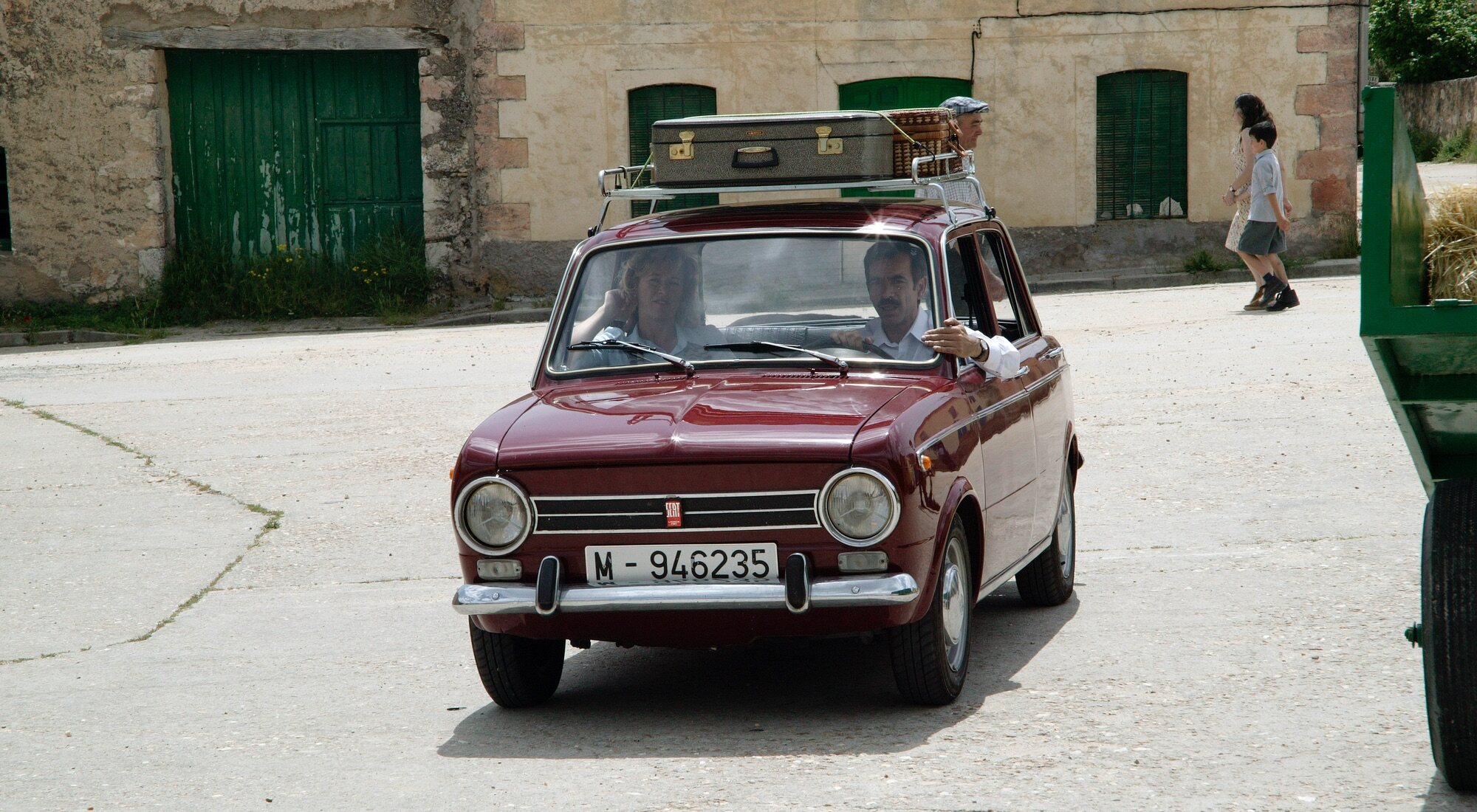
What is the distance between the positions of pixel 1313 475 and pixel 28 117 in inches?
647

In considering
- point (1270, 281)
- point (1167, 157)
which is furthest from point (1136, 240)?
point (1270, 281)

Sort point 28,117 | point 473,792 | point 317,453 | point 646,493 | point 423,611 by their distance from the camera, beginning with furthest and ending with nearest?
point 28,117 < point 317,453 < point 423,611 < point 646,493 < point 473,792

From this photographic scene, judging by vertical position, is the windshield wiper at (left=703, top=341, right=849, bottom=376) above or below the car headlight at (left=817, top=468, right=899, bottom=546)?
above

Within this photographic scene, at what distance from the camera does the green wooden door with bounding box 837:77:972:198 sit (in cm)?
2078

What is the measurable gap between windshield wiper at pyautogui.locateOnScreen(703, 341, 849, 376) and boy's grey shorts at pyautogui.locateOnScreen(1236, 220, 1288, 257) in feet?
35.5

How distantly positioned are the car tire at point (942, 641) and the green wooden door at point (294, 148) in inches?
654

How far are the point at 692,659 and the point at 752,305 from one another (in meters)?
1.26

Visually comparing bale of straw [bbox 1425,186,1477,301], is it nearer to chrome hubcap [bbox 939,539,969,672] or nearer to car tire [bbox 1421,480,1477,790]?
car tire [bbox 1421,480,1477,790]

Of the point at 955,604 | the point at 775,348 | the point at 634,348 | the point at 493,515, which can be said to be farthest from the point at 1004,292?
the point at 493,515

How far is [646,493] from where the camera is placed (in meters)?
4.81

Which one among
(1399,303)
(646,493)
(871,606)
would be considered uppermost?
(1399,303)

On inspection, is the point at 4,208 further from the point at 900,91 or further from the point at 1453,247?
the point at 1453,247

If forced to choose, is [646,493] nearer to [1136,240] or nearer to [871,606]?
[871,606]

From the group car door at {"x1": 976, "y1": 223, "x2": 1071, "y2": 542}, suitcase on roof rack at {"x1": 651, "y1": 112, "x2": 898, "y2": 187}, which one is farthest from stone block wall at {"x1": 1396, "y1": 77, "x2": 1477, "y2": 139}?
suitcase on roof rack at {"x1": 651, "y1": 112, "x2": 898, "y2": 187}
